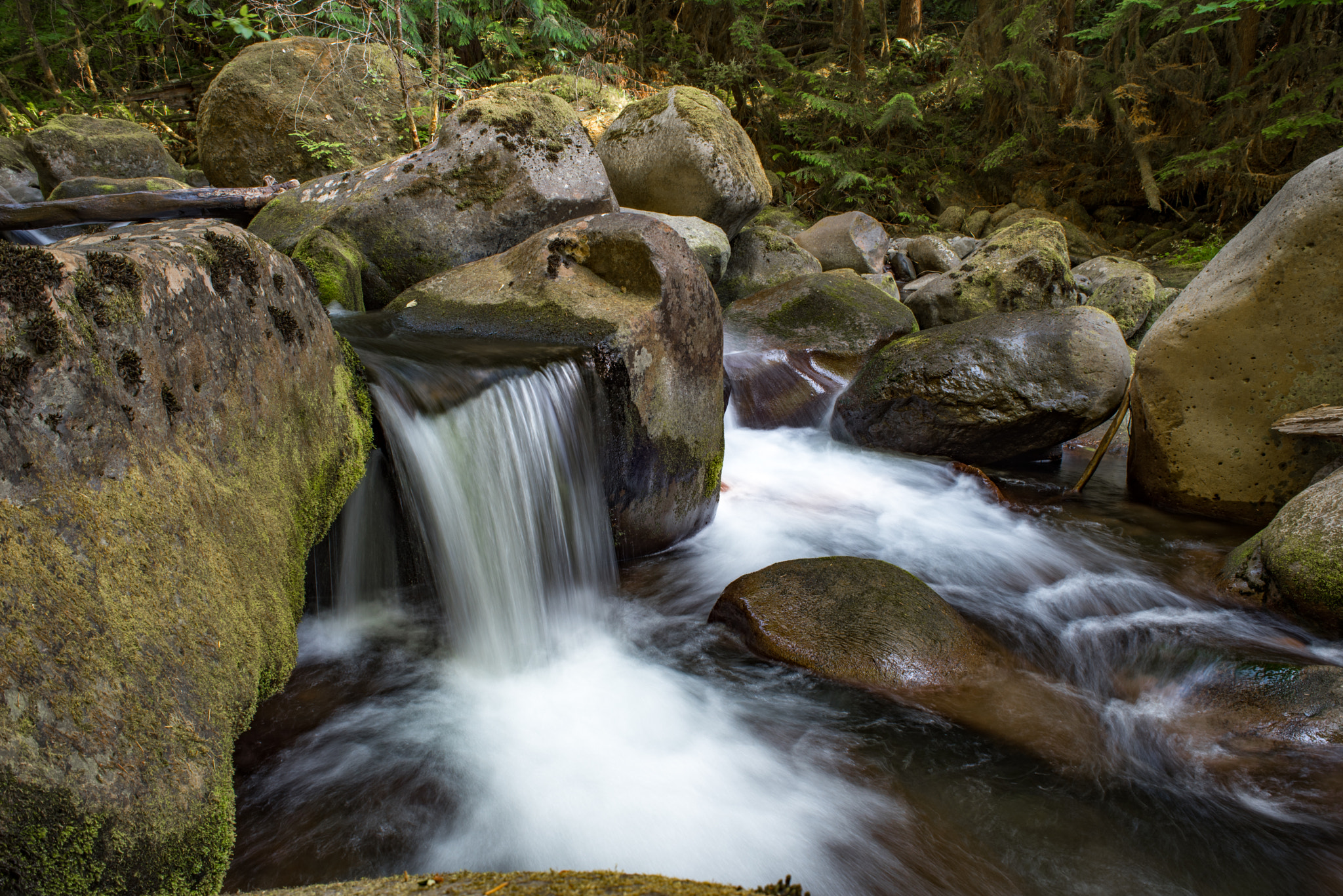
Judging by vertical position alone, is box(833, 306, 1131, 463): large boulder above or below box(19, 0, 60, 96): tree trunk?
below

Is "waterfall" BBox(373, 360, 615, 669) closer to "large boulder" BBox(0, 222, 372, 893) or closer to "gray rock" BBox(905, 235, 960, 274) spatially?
"large boulder" BBox(0, 222, 372, 893)

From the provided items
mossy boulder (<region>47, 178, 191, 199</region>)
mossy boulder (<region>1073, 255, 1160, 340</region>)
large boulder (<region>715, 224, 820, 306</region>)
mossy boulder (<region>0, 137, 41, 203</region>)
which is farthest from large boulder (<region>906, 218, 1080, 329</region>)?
mossy boulder (<region>0, 137, 41, 203</region>)

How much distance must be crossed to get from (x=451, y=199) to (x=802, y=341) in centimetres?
443

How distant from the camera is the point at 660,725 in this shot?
124 inches

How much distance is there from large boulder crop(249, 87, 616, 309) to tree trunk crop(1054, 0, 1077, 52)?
15.8 meters

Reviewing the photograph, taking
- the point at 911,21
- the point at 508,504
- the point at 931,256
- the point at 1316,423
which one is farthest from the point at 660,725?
the point at 911,21

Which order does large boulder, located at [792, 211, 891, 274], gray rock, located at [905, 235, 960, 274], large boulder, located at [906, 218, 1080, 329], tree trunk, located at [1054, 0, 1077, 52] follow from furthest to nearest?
tree trunk, located at [1054, 0, 1077, 52] < gray rock, located at [905, 235, 960, 274] < large boulder, located at [792, 211, 891, 274] < large boulder, located at [906, 218, 1080, 329]

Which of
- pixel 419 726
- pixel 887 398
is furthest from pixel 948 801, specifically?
pixel 887 398

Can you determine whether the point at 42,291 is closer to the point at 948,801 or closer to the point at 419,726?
the point at 419,726

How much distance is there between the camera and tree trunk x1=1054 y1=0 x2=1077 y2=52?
16656 millimetres

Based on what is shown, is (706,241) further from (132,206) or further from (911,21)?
(911,21)

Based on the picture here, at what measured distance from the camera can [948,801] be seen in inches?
105

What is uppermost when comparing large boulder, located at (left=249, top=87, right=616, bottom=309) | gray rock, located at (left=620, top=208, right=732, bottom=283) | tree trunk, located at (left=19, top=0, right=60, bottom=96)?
tree trunk, located at (left=19, top=0, right=60, bottom=96)

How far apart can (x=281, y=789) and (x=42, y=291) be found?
1.91m
